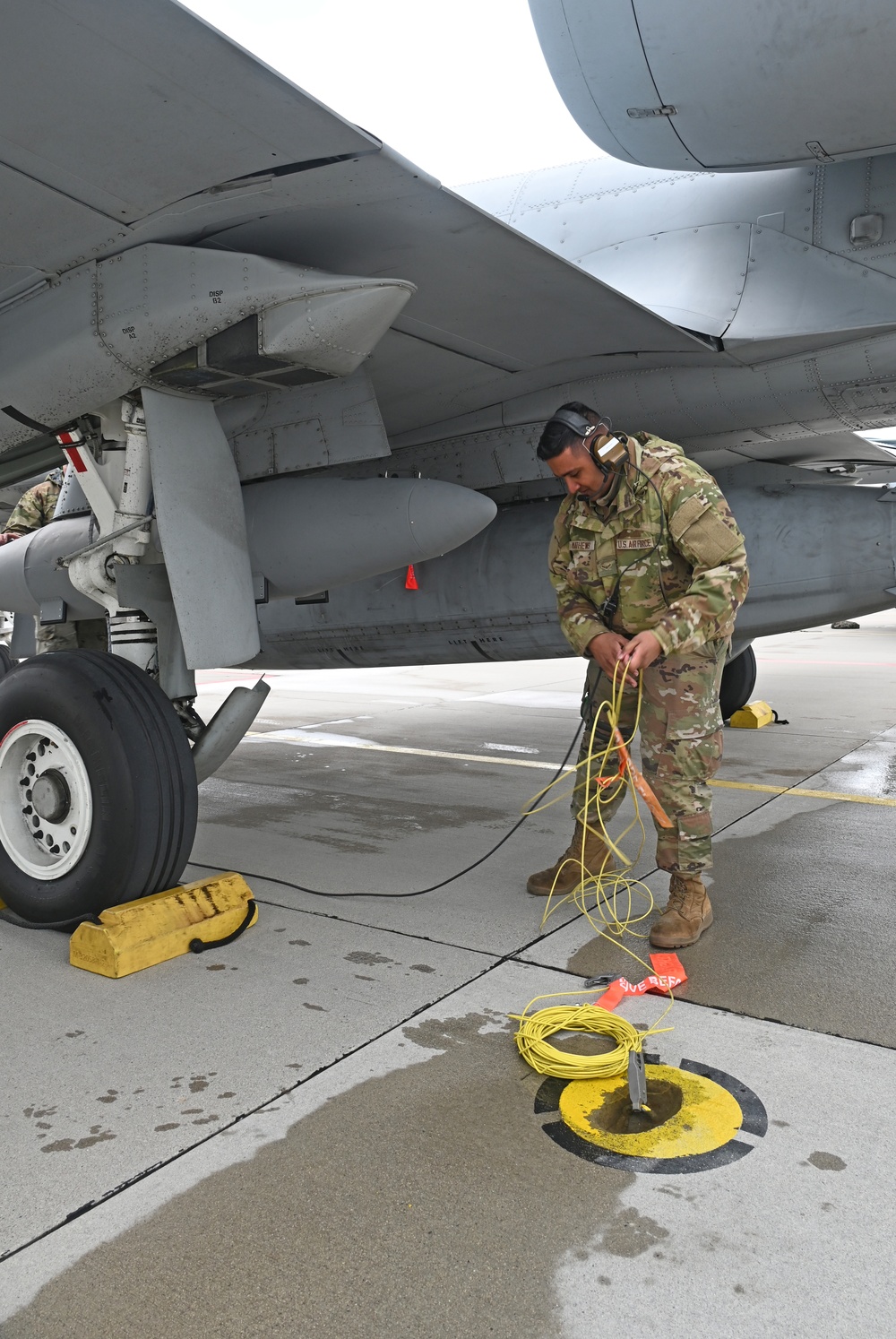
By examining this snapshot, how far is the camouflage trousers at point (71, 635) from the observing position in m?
7.01

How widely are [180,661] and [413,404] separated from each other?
165 cm

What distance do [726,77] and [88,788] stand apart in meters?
2.92

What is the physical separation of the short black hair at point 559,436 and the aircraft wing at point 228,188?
62cm

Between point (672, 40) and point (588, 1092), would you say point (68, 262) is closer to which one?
point (672, 40)

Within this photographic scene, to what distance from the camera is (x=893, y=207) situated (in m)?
3.80

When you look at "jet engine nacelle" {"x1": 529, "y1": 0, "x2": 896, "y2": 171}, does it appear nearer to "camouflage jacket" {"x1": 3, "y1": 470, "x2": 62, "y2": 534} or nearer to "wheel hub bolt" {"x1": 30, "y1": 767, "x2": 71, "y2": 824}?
"wheel hub bolt" {"x1": 30, "y1": 767, "x2": 71, "y2": 824}

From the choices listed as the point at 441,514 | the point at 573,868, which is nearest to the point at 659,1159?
the point at 573,868

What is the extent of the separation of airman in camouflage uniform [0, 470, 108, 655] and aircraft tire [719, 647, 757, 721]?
4.52 meters

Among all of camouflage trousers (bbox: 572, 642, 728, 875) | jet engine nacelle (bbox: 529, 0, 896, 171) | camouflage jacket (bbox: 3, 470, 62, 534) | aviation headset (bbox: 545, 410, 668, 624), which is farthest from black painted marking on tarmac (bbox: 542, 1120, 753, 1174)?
camouflage jacket (bbox: 3, 470, 62, 534)

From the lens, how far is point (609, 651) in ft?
10.2

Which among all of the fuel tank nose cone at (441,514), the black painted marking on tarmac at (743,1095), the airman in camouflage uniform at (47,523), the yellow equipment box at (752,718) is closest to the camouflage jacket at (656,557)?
the fuel tank nose cone at (441,514)

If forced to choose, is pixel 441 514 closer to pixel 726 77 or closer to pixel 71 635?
pixel 726 77

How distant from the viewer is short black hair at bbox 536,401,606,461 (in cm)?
304

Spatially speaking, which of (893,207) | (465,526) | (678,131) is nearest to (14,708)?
(465,526)
